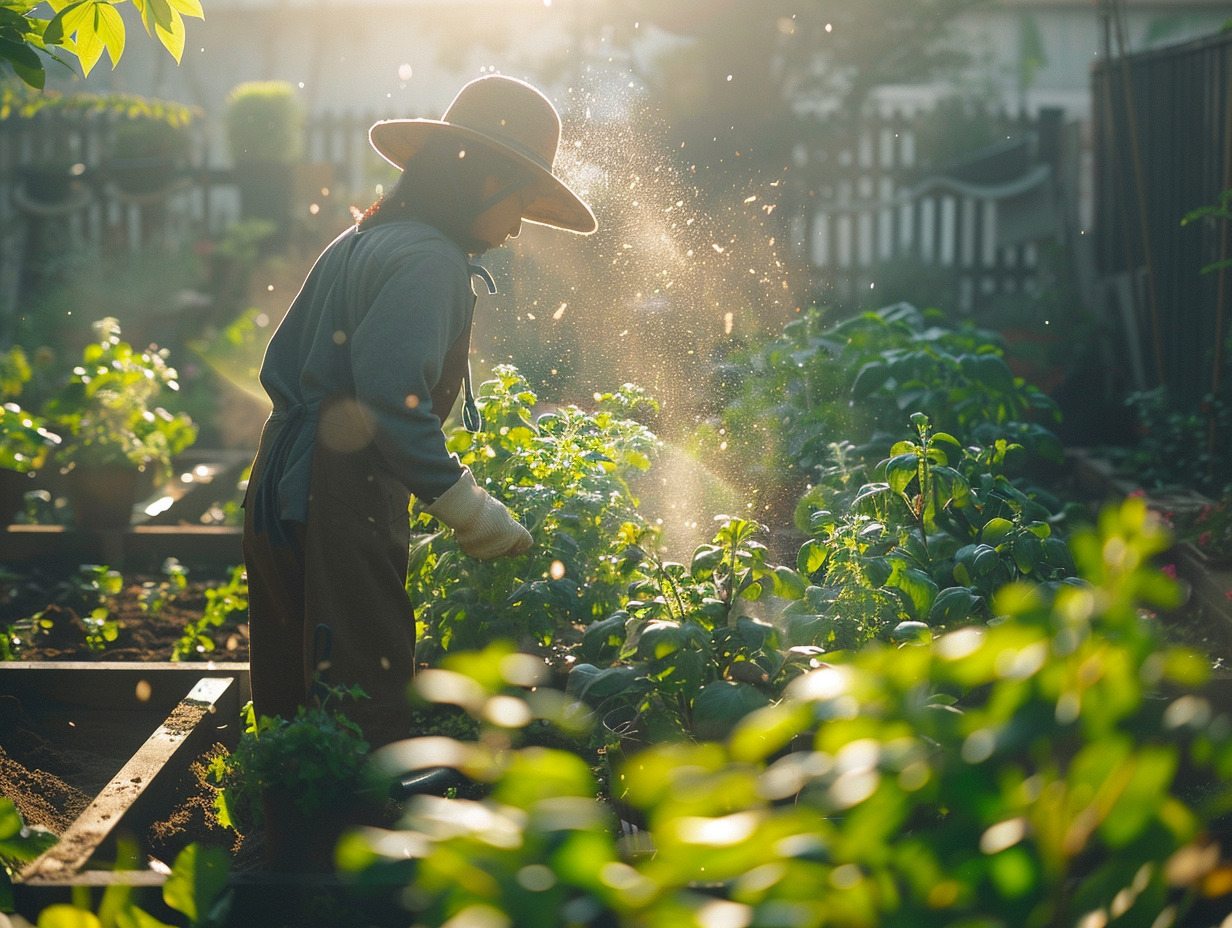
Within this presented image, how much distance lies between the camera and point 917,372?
142 inches

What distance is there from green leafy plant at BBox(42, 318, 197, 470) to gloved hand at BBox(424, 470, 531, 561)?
3.09 metres

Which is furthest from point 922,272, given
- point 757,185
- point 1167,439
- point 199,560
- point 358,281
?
point 358,281

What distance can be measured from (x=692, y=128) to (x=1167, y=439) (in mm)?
4511

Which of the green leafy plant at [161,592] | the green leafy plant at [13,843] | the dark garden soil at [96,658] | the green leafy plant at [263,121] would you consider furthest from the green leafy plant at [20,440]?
the green leafy plant at [263,121]

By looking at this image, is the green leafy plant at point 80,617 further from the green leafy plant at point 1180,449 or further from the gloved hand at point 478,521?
the green leafy plant at point 1180,449

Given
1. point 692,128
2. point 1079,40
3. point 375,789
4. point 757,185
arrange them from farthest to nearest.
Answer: point 1079,40, point 692,128, point 757,185, point 375,789

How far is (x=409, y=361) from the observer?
6.44 feet

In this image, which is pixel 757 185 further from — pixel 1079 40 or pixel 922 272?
pixel 1079 40

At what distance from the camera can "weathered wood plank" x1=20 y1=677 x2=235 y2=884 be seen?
1600 mm

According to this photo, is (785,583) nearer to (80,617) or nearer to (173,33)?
(173,33)

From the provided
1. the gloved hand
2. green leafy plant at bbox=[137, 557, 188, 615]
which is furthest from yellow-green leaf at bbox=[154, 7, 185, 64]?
green leafy plant at bbox=[137, 557, 188, 615]

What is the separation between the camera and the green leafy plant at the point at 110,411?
4.60 metres

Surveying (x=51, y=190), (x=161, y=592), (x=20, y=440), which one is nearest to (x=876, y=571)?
(x=161, y=592)

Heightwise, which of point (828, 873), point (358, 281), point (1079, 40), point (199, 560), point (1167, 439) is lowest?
point (199, 560)
